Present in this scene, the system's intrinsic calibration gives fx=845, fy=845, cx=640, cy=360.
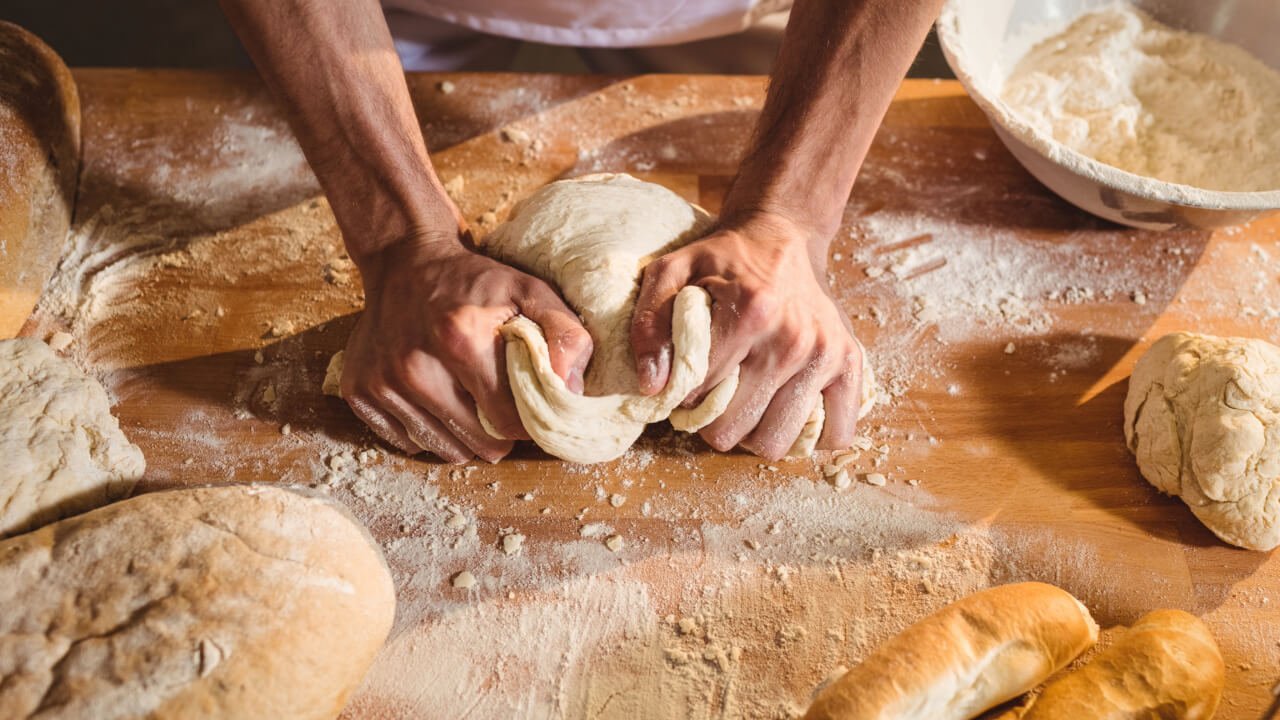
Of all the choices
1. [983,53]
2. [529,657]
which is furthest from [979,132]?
[529,657]

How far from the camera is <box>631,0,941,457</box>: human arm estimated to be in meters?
1.29

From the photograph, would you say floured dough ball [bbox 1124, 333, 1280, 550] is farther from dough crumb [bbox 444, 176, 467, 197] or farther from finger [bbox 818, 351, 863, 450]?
dough crumb [bbox 444, 176, 467, 197]

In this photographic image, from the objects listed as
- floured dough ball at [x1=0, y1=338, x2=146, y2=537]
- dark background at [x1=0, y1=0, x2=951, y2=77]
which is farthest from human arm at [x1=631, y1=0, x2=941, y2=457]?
dark background at [x1=0, y1=0, x2=951, y2=77]

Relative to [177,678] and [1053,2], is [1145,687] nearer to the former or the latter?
[177,678]

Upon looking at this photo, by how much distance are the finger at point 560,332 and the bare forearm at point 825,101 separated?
384 mm

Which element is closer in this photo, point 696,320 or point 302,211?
point 696,320

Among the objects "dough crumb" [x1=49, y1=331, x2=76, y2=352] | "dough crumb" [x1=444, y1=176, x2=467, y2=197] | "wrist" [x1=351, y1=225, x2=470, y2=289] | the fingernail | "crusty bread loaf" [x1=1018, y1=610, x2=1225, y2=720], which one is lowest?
"crusty bread loaf" [x1=1018, y1=610, x2=1225, y2=720]

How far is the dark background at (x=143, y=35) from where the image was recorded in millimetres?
3359

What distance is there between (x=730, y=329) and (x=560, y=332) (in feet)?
0.84

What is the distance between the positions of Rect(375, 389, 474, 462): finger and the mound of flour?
1.24 m

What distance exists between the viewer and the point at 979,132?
73.2 inches

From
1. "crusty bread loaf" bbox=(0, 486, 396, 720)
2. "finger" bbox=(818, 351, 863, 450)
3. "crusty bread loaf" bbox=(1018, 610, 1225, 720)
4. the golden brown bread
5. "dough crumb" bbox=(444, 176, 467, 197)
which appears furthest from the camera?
"dough crumb" bbox=(444, 176, 467, 197)

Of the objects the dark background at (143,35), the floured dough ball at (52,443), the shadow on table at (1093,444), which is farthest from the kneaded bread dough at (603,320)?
the dark background at (143,35)

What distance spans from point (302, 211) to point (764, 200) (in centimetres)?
93
